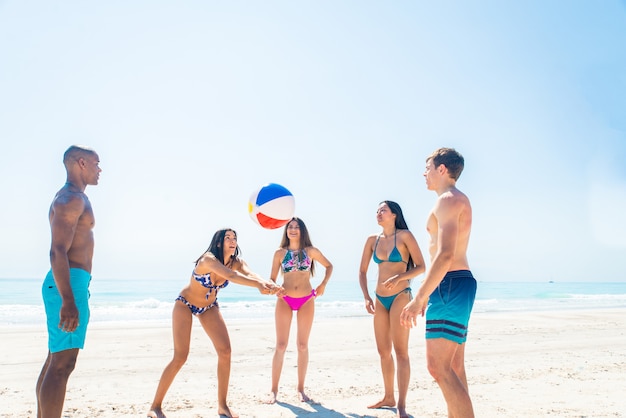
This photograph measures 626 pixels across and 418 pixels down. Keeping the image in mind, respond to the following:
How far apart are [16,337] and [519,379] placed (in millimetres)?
10329

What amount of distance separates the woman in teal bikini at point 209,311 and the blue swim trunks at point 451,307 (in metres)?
1.95

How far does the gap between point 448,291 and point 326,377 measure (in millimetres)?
3837

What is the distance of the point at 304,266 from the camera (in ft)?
20.5

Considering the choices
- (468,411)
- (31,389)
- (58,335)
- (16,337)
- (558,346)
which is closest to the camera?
(468,411)

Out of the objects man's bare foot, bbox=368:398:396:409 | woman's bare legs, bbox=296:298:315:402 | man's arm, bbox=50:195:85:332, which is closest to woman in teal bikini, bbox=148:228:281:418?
woman's bare legs, bbox=296:298:315:402

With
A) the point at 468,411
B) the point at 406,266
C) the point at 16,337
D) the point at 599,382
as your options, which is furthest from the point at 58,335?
the point at 16,337

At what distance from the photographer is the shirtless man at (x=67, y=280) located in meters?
3.57

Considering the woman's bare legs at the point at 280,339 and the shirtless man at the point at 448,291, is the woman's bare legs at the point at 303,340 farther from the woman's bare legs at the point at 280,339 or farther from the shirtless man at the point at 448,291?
the shirtless man at the point at 448,291

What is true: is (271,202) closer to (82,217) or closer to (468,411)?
(82,217)

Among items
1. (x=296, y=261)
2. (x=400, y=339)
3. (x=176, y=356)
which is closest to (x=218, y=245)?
(x=176, y=356)

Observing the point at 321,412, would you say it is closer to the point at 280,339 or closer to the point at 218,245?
the point at 280,339

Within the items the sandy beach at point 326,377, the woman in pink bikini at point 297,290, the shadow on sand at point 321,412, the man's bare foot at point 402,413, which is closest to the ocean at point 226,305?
the sandy beach at point 326,377

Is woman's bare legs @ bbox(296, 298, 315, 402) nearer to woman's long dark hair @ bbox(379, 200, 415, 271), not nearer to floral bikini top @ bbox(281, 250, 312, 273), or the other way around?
floral bikini top @ bbox(281, 250, 312, 273)

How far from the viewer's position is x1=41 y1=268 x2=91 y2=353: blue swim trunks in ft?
11.9
